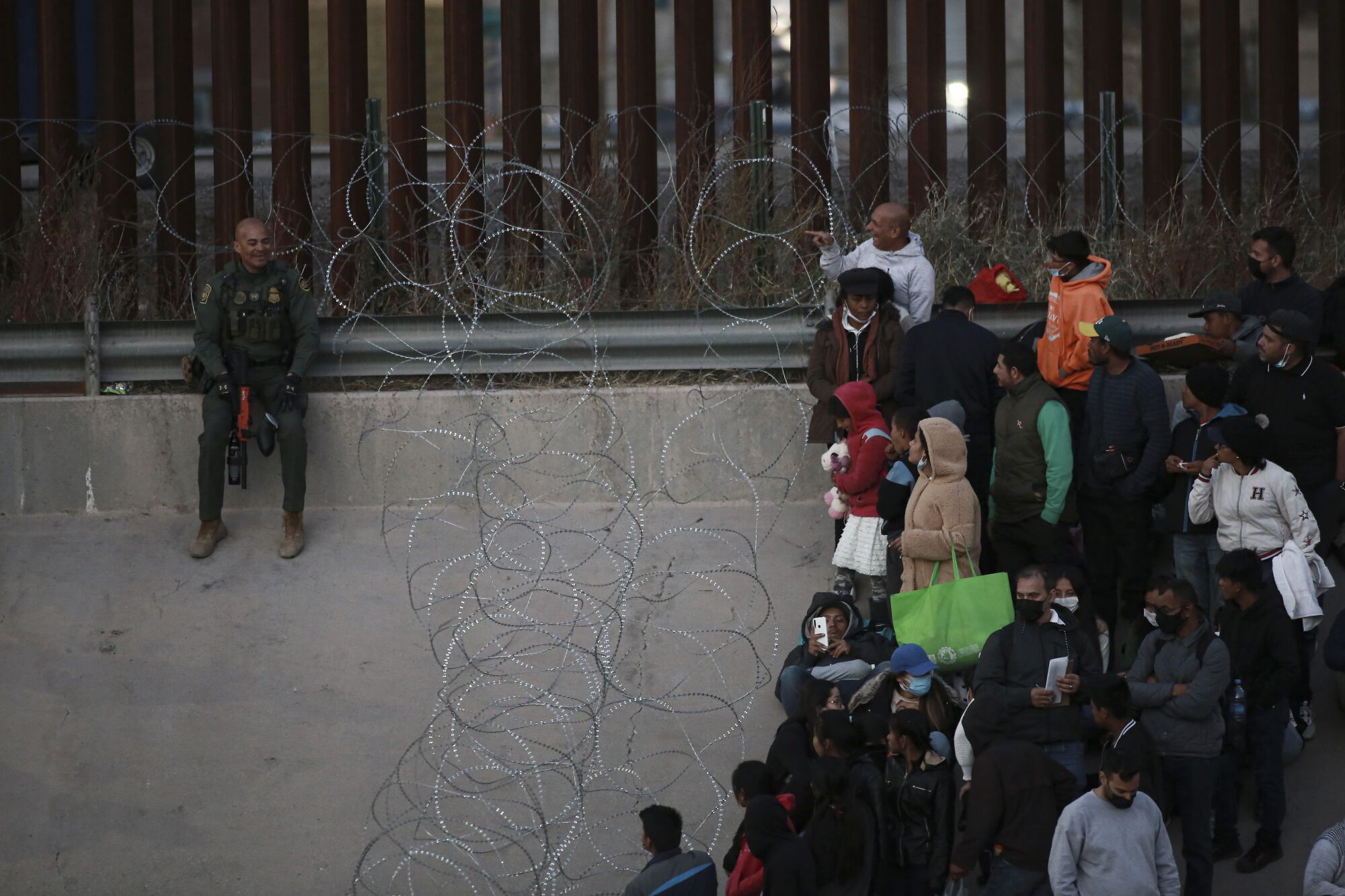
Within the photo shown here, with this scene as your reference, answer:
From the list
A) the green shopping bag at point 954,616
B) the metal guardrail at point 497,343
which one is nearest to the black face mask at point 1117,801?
the green shopping bag at point 954,616

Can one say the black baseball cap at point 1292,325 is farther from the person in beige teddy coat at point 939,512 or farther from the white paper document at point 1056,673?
the white paper document at point 1056,673

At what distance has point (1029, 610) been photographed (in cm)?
701

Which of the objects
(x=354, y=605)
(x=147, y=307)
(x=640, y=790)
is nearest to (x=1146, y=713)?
(x=640, y=790)

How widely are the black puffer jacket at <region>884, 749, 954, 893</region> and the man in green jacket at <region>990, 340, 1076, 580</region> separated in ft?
5.81

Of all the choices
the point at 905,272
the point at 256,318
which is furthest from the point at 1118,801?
the point at 256,318

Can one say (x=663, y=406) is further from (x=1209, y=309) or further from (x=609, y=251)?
(x=1209, y=309)

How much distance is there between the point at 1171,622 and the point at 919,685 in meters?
1.12

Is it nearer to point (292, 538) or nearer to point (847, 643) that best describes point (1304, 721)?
point (847, 643)

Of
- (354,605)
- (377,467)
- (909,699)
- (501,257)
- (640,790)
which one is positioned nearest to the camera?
(909,699)

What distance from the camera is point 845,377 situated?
863cm

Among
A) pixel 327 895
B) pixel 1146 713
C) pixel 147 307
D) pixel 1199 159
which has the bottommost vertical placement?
pixel 327 895

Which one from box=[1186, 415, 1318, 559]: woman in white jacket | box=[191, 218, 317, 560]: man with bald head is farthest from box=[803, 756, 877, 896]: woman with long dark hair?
box=[191, 218, 317, 560]: man with bald head

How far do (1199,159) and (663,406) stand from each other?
4488 millimetres

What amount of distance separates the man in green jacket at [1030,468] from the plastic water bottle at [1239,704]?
1.12 metres
